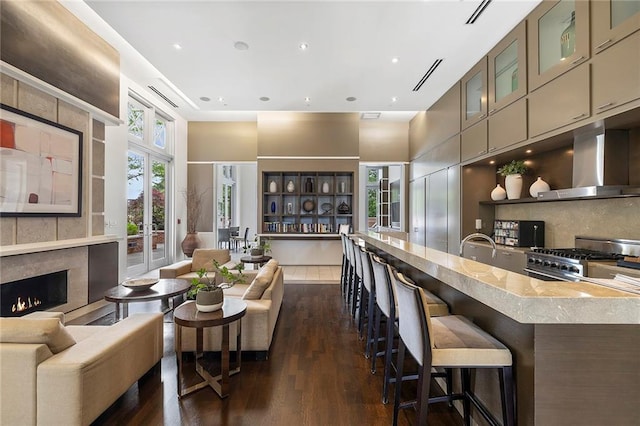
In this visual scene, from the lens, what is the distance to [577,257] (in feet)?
8.77

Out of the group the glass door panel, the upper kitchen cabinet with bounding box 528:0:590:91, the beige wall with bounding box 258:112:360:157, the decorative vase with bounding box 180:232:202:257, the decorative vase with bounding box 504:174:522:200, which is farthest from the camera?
the decorative vase with bounding box 180:232:202:257

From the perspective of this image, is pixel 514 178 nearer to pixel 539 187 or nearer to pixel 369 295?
pixel 539 187

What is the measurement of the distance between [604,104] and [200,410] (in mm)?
3919

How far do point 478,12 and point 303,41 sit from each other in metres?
1.98

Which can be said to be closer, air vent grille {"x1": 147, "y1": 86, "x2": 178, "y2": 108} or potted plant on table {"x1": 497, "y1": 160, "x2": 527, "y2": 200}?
potted plant on table {"x1": 497, "y1": 160, "x2": 527, "y2": 200}

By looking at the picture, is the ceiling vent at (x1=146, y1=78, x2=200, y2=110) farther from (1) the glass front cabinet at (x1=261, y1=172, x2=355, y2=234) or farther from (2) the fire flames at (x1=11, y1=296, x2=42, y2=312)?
(2) the fire flames at (x1=11, y1=296, x2=42, y2=312)

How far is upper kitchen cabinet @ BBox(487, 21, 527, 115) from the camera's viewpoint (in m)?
3.35

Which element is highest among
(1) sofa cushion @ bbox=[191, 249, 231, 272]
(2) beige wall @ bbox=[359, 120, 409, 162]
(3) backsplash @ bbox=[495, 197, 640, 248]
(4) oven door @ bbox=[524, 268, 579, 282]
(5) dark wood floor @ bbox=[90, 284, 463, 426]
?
(2) beige wall @ bbox=[359, 120, 409, 162]

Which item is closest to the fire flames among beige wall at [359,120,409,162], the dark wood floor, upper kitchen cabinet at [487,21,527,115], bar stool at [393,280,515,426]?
the dark wood floor

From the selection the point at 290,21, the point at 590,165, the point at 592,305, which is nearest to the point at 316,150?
the point at 290,21

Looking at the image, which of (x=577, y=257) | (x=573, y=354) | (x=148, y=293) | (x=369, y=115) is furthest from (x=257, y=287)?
(x=369, y=115)

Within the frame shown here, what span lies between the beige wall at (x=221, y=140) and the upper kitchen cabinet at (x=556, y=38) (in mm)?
6414

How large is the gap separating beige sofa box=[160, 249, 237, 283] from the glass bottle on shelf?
4.88 m

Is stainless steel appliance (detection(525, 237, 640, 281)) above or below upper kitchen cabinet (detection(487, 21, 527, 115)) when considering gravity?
below
